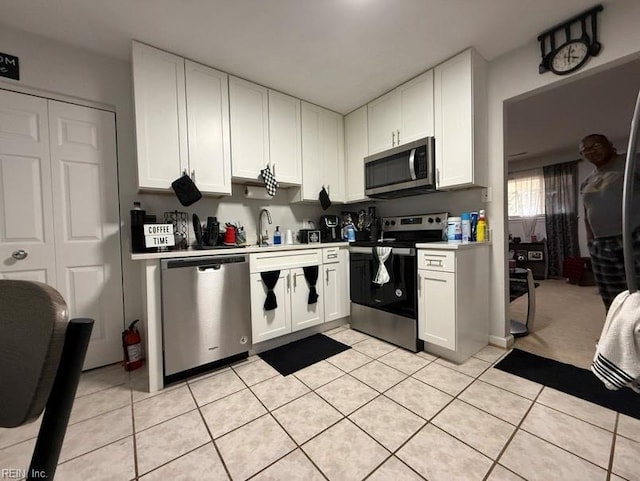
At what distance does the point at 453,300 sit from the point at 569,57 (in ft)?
6.28

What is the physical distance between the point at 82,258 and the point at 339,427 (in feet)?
7.26

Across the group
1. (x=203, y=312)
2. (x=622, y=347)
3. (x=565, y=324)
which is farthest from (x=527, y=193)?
(x=203, y=312)

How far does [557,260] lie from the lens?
5.37m

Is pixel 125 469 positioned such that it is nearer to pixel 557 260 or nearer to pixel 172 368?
pixel 172 368

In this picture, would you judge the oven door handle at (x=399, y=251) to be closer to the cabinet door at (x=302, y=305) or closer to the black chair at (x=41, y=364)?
the cabinet door at (x=302, y=305)

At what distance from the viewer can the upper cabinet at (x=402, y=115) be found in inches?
95.3

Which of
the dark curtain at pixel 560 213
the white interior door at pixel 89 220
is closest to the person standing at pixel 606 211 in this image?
the white interior door at pixel 89 220

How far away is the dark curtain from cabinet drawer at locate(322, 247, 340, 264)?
204 inches

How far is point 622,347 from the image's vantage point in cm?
68

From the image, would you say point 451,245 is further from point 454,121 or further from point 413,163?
point 454,121

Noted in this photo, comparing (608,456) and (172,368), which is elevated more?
(172,368)

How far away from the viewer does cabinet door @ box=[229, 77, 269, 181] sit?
2406mm

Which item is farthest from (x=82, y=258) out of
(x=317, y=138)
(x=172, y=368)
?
(x=317, y=138)

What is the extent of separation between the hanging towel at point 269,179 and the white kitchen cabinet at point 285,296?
661mm
